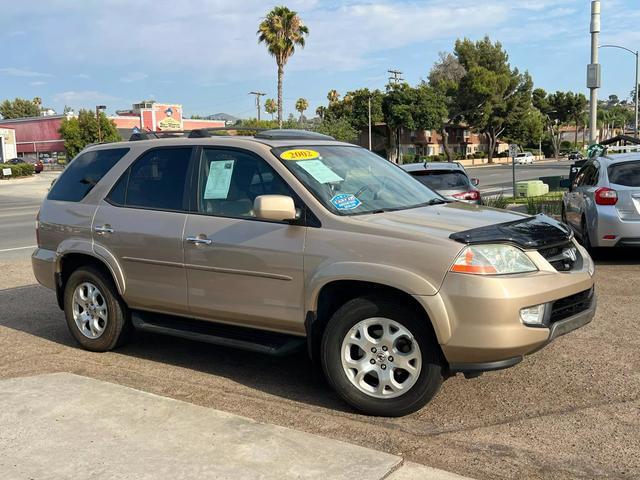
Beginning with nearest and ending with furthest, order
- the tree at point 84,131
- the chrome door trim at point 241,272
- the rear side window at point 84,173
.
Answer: the chrome door trim at point 241,272
the rear side window at point 84,173
the tree at point 84,131

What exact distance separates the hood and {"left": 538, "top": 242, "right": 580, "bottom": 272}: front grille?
0.05 metres

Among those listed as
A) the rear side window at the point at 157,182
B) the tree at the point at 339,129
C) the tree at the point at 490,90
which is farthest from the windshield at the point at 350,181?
the tree at the point at 490,90

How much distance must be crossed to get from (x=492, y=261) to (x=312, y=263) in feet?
3.74

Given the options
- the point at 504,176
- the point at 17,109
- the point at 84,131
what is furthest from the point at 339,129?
the point at 17,109

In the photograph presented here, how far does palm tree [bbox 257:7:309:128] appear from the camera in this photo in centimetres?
4509

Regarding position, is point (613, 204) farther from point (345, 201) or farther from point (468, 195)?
point (345, 201)

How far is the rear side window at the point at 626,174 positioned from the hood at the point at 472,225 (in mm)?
4626

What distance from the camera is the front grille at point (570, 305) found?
3924mm

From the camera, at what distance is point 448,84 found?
70500 millimetres

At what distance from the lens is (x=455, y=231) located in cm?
390

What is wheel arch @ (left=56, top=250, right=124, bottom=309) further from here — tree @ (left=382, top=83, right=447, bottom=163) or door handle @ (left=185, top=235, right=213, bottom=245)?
tree @ (left=382, top=83, right=447, bottom=163)

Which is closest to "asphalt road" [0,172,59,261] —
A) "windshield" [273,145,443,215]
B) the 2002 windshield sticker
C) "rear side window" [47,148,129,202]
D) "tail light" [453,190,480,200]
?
"rear side window" [47,148,129,202]

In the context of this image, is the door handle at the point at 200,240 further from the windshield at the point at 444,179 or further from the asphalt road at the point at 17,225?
the asphalt road at the point at 17,225

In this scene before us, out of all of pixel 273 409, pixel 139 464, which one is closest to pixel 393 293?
pixel 273 409
